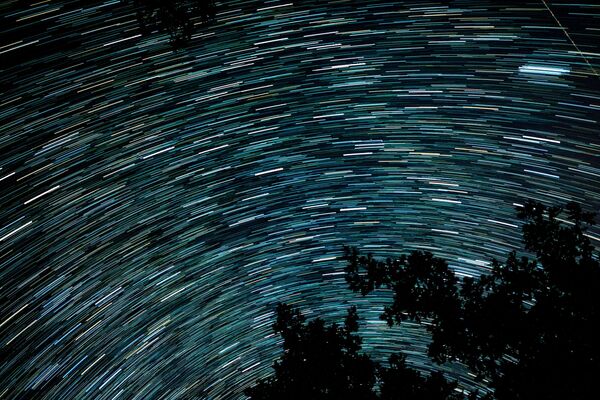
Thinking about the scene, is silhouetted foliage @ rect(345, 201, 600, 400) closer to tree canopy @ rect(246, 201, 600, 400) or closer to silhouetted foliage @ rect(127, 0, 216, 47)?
tree canopy @ rect(246, 201, 600, 400)

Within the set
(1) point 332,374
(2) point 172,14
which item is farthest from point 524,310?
(2) point 172,14

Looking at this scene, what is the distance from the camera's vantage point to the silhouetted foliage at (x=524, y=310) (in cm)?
607

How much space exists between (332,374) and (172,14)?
6413mm

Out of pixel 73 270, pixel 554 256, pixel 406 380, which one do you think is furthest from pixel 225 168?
pixel 554 256

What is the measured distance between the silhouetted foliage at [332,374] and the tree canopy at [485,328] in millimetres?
17

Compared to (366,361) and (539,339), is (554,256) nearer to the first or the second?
(539,339)

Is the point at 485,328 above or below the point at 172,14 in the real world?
below

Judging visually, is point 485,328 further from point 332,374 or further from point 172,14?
point 172,14

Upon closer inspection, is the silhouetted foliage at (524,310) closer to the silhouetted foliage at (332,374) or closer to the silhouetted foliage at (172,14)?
the silhouetted foliage at (332,374)

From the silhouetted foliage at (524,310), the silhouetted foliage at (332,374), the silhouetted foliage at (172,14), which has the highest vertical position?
the silhouetted foliage at (172,14)

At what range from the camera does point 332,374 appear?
7148mm

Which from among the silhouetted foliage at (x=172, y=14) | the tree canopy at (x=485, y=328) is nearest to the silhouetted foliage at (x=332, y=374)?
the tree canopy at (x=485, y=328)

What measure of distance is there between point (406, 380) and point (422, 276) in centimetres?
183

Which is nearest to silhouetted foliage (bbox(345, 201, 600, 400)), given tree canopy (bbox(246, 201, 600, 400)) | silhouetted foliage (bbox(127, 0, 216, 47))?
tree canopy (bbox(246, 201, 600, 400))
